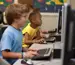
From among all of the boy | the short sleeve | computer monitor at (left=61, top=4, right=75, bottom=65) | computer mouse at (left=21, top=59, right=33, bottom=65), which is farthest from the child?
computer monitor at (left=61, top=4, right=75, bottom=65)

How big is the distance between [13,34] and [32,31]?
1.23 meters

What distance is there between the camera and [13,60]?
7.75 ft

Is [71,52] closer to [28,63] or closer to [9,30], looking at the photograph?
[28,63]

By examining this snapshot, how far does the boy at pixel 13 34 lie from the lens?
2250 millimetres

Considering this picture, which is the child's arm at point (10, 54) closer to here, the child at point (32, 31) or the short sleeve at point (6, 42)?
the short sleeve at point (6, 42)

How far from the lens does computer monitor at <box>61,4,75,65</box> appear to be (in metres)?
1.42

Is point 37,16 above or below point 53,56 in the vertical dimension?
above

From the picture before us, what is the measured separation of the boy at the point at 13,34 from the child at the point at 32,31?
0.82m

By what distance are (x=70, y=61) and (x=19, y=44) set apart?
1076 mm

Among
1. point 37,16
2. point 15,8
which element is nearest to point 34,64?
point 15,8

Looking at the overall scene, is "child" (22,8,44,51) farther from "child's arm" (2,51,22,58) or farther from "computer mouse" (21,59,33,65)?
"computer mouse" (21,59,33,65)

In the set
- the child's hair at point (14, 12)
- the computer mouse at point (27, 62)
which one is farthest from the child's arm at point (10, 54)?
the child's hair at point (14, 12)

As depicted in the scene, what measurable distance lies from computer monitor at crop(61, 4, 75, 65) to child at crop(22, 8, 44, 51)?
1.81 metres

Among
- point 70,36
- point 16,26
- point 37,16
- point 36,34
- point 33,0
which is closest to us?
point 70,36
